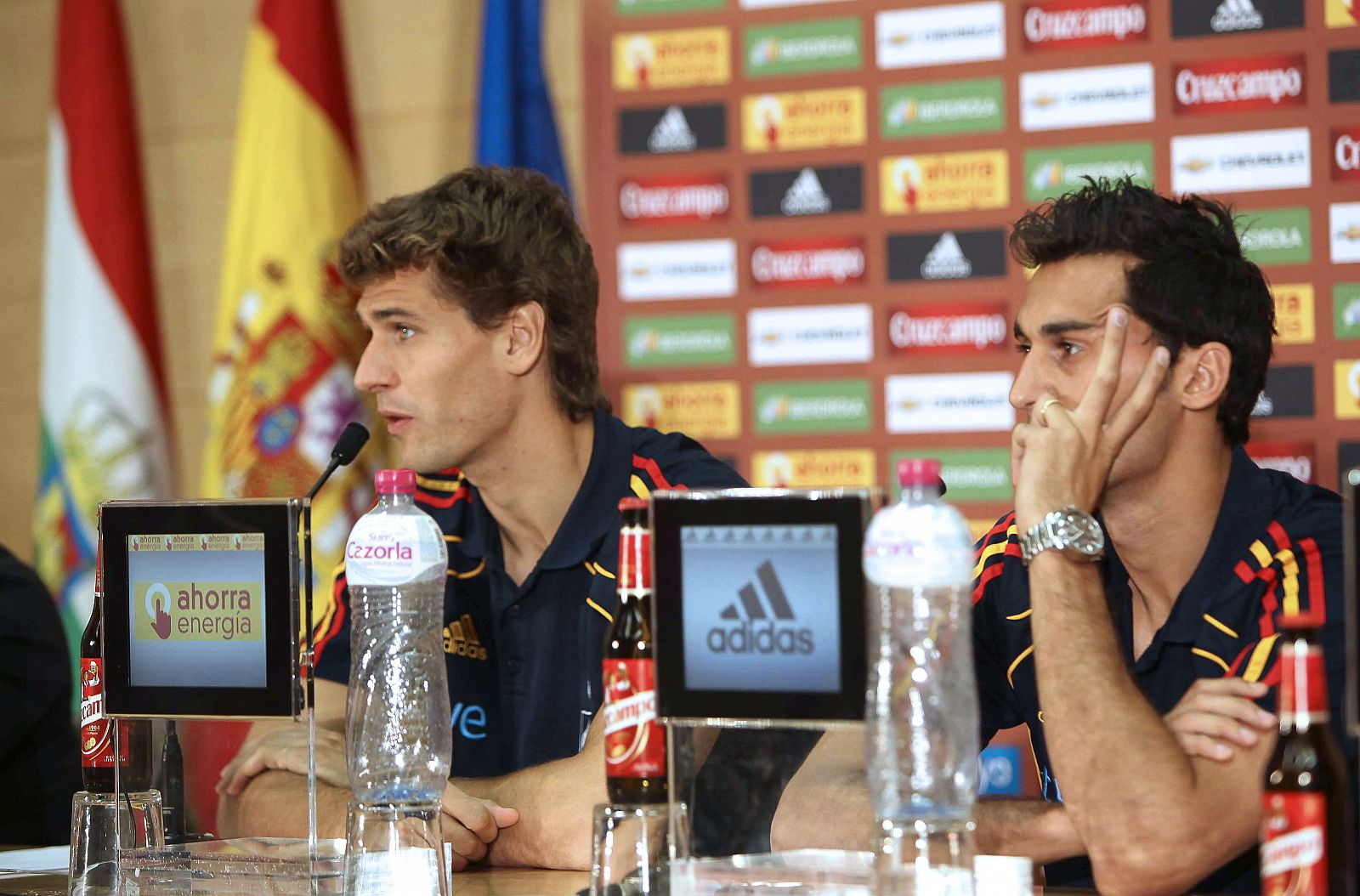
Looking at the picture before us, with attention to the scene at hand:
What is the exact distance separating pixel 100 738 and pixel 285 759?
0.27 m

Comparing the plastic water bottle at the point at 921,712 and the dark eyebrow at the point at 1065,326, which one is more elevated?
the dark eyebrow at the point at 1065,326

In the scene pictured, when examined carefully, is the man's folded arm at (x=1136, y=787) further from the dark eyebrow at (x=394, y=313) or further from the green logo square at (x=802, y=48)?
the green logo square at (x=802, y=48)

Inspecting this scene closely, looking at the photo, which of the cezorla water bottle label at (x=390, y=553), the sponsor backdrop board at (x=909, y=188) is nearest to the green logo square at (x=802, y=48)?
the sponsor backdrop board at (x=909, y=188)

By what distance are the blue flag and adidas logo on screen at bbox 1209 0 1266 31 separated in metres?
1.37

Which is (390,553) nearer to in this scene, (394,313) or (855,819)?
(855,819)

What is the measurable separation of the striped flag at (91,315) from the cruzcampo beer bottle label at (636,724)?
95.8 inches

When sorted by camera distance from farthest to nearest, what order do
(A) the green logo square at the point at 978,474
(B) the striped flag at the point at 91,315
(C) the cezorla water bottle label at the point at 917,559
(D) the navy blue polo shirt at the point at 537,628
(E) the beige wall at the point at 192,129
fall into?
(E) the beige wall at the point at 192,129, (B) the striped flag at the point at 91,315, (A) the green logo square at the point at 978,474, (D) the navy blue polo shirt at the point at 537,628, (C) the cezorla water bottle label at the point at 917,559

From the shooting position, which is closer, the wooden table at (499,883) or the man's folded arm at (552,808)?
the wooden table at (499,883)

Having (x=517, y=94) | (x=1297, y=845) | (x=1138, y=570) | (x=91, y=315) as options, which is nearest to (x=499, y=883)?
(x=1297, y=845)

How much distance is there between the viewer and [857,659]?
115 cm

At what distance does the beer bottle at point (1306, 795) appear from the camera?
98cm

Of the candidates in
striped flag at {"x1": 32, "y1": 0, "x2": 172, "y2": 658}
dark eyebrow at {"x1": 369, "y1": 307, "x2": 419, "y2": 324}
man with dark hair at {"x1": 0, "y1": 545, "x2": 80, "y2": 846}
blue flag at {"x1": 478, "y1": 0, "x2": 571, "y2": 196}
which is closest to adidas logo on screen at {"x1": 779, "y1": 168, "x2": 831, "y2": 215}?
blue flag at {"x1": 478, "y1": 0, "x2": 571, "y2": 196}

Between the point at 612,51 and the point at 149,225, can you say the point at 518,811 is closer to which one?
the point at 612,51

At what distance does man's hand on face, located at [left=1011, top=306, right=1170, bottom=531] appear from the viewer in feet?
5.24
